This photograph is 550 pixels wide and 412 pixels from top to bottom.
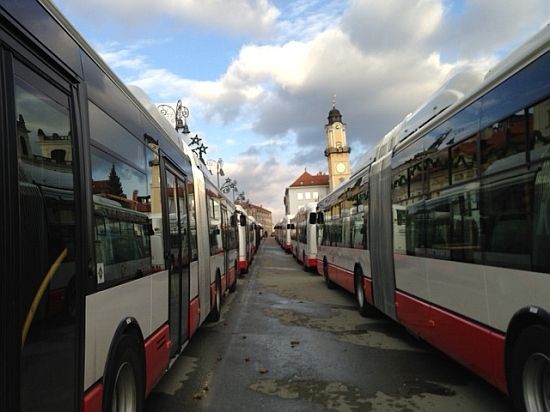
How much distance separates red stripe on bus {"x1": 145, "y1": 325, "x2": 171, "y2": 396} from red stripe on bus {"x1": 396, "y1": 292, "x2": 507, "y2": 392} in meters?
3.03

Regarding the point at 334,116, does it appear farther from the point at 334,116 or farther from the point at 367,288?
the point at 367,288

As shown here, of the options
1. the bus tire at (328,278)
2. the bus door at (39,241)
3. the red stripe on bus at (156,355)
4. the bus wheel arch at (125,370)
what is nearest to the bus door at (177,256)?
the red stripe on bus at (156,355)

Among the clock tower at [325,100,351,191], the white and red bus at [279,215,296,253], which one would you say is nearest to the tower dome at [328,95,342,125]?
the clock tower at [325,100,351,191]

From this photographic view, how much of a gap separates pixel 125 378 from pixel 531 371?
3.14 metres

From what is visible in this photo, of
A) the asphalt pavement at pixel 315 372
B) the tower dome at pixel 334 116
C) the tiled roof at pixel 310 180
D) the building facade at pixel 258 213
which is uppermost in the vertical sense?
the tower dome at pixel 334 116

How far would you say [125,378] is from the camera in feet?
14.0

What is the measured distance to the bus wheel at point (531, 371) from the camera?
3992mm

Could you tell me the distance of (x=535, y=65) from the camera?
4125mm

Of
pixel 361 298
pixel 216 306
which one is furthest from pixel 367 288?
pixel 216 306

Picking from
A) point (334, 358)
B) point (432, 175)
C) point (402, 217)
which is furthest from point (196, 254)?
point (432, 175)

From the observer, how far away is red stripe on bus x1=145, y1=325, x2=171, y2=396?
16.0 ft

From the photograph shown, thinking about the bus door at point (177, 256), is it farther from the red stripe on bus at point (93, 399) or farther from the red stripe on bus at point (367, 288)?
the red stripe on bus at point (367, 288)

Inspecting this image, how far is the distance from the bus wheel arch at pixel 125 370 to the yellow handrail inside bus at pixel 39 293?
3.46 feet

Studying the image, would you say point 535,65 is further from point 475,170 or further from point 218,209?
point 218,209
